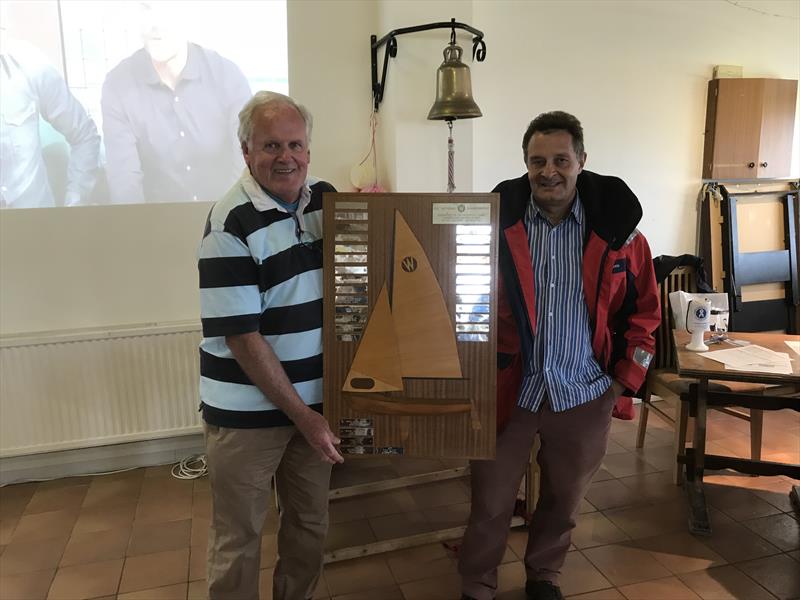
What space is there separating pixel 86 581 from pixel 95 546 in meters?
0.22

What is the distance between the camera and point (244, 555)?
154cm

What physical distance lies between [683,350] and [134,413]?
2.37 metres

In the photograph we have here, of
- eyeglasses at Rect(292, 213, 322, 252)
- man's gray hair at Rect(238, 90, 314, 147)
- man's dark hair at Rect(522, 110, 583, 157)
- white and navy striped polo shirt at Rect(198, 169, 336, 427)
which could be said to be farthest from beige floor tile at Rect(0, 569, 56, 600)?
man's dark hair at Rect(522, 110, 583, 157)

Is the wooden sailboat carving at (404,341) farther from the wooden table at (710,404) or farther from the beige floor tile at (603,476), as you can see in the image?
the beige floor tile at (603,476)

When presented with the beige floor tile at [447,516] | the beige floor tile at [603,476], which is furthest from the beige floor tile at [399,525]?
the beige floor tile at [603,476]

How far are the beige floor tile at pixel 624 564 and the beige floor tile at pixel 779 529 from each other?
49cm

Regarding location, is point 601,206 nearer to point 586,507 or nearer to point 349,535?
point 586,507

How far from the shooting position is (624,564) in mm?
2150

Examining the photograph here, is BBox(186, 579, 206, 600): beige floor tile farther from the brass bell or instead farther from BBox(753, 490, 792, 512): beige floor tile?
BBox(753, 490, 792, 512): beige floor tile

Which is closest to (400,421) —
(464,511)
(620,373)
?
(620,373)

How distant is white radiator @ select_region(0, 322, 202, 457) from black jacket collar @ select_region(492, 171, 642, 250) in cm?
168

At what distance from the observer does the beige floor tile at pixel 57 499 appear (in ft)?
8.42

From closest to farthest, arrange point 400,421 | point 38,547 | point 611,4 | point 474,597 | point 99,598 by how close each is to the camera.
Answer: point 400,421 → point 474,597 → point 99,598 → point 38,547 → point 611,4

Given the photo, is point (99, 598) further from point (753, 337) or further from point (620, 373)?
point (753, 337)
